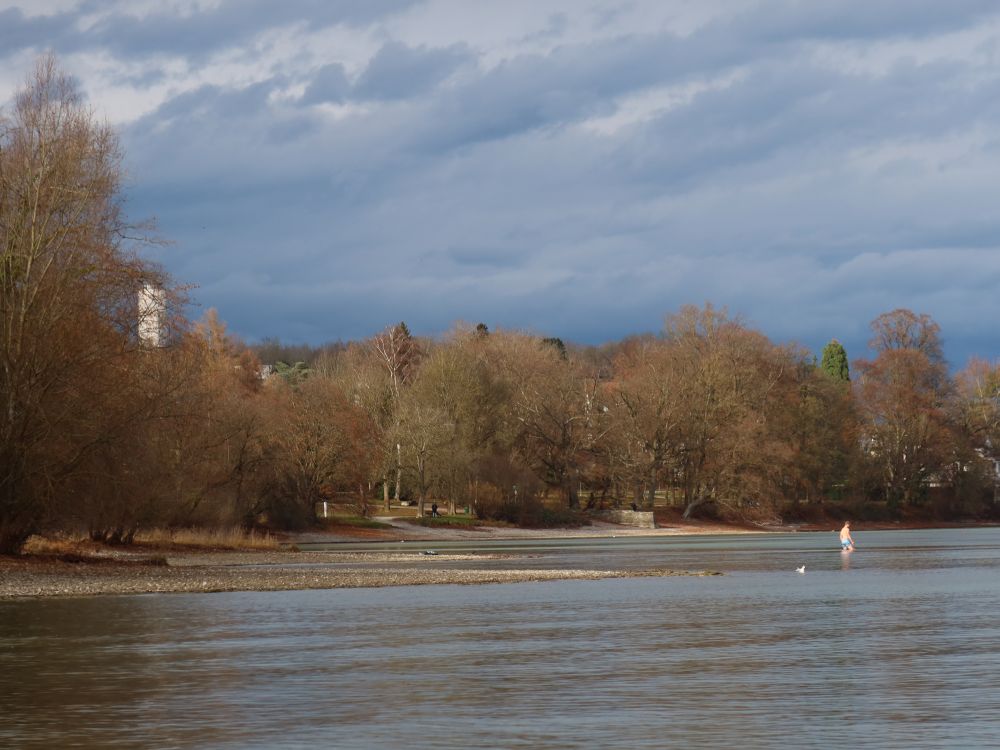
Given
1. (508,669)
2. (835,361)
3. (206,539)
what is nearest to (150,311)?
(508,669)

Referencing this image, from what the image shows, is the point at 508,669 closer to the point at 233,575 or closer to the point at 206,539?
the point at 233,575

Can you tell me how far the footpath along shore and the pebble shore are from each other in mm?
27

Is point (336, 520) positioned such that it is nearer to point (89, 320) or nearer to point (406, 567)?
point (406, 567)

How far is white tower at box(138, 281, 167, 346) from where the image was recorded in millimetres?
46375

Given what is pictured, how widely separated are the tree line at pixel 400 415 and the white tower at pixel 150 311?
0.93 feet

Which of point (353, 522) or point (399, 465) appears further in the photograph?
point (399, 465)

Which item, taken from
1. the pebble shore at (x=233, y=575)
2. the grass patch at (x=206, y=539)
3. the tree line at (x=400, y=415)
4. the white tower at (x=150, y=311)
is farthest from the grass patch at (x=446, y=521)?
the white tower at (x=150, y=311)

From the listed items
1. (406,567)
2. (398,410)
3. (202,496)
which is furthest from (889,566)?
(398,410)

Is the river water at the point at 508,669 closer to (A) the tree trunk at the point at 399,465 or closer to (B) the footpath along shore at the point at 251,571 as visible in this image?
(B) the footpath along shore at the point at 251,571

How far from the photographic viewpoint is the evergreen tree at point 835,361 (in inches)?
6038

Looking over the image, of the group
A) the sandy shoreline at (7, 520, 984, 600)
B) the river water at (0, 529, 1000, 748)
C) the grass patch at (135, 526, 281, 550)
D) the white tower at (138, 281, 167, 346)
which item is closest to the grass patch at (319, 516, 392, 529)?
the grass patch at (135, 526, 281, 550)

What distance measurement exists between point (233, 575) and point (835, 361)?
11712cm

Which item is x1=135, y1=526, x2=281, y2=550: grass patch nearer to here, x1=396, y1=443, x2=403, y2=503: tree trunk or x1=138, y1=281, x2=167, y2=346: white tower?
x1=138, y1=281, x2=167, y2=346: white tower

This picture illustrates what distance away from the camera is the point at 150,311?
45875 millimetres
